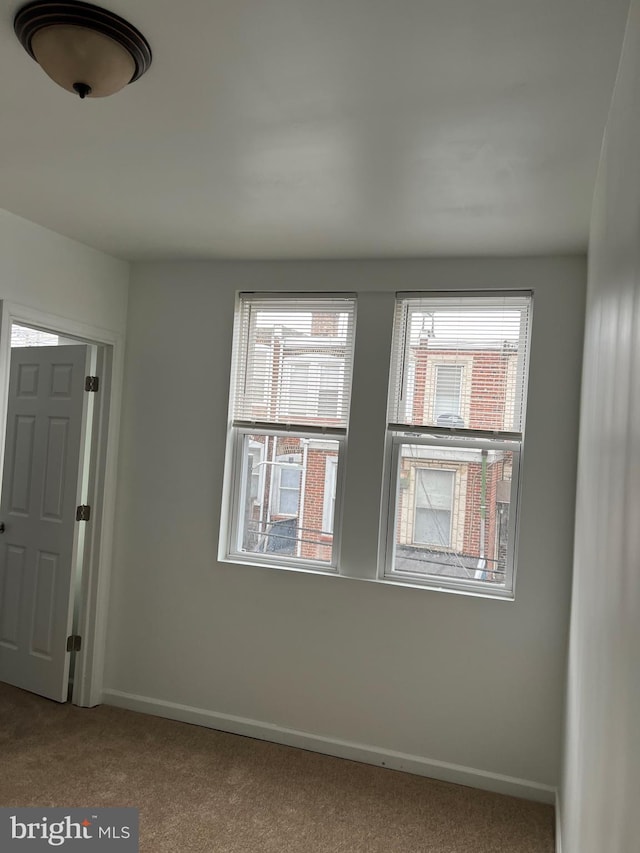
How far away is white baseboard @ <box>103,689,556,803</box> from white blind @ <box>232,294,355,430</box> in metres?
1.68

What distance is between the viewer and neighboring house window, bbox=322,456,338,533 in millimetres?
3775

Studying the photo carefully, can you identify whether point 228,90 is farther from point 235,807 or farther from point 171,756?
point 171,756

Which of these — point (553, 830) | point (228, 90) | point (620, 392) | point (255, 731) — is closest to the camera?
point (620, 392)

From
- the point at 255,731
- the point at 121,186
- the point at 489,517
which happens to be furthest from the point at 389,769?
the point at 121,186

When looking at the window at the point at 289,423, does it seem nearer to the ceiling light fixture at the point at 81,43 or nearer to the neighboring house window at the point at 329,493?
the neighboring house window at the point at 329,493

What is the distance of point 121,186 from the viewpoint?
281 cm

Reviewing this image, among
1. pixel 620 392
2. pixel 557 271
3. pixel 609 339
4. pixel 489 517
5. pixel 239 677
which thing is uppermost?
pixel 557 271

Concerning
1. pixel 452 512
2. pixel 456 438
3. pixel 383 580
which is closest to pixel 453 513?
pixel 452 512

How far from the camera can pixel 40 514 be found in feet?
13.6

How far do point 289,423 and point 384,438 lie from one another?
57 centimetres

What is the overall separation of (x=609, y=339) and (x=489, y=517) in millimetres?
1902

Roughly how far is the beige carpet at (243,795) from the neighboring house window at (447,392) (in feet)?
6.09

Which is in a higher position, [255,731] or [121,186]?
[121,186]

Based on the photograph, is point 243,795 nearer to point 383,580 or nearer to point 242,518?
point 383,580
